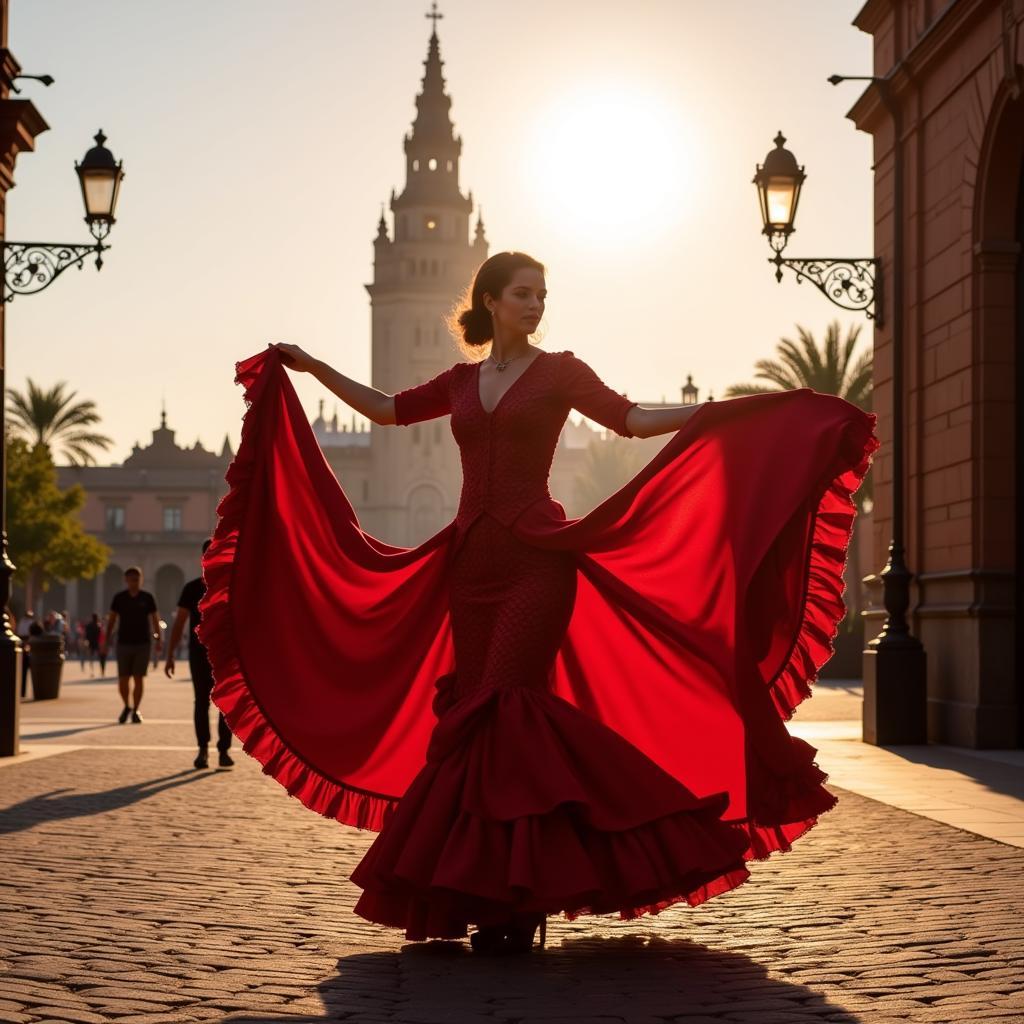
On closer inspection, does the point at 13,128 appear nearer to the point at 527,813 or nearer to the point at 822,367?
the point at 527,813

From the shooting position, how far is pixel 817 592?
589 cm

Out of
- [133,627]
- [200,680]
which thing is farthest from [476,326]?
[133,627]

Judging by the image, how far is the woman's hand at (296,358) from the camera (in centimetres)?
629

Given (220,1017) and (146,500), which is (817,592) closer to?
(220,1017)

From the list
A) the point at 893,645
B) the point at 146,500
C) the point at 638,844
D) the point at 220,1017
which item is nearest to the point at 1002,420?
the point at 893,645

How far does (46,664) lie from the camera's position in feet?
89.5

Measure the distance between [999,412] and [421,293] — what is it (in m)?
97.8

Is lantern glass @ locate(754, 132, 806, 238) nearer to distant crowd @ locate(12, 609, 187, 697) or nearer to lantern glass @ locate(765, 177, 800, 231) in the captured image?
lantern glass @ locate(765, 177, 800, 231)

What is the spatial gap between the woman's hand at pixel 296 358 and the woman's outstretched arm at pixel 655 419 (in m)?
1.21

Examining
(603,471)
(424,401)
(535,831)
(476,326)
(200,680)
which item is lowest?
(535,831)

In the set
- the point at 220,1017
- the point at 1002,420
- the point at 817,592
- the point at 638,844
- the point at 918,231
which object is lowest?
the point at 220,1017

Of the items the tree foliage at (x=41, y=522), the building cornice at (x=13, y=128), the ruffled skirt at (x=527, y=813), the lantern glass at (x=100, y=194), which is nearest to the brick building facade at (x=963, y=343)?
the lantern glass at (x=100, y=194)

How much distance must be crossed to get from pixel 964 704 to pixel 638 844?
10.0 metres

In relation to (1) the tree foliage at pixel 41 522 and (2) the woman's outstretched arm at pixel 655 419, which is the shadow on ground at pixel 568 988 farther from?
(1) the tree foliage at pixel 41 522
